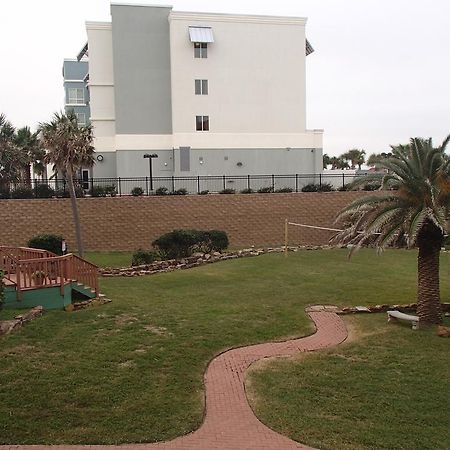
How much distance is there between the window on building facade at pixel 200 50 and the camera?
3981 cm

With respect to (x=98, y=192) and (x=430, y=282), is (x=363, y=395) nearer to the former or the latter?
(x=430, y=282)

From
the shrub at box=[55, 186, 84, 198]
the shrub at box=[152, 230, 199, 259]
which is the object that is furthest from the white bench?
the shrub at box=[55, 186, 84, 198]

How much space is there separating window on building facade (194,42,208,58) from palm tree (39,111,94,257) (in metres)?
18.3

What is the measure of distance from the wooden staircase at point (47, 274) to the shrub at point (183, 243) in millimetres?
9191

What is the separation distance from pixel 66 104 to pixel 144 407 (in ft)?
188

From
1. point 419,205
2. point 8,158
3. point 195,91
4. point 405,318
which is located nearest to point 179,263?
point 405,318

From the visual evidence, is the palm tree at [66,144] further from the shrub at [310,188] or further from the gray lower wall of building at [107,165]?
the gray lower wall of building at [107,165]

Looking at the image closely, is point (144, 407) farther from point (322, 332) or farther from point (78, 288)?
point (78, 288)

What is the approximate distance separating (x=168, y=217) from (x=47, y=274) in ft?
50.4

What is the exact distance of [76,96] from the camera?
60.2 meters

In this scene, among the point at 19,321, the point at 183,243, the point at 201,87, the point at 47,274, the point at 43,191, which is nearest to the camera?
the point at 19,321

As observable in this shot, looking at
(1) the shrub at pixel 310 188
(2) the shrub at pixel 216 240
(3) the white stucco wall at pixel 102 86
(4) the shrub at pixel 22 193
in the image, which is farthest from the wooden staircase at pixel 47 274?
(3) the white stucco wall at pixel 102 86

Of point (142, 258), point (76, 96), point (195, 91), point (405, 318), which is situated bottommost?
point (405, 318)

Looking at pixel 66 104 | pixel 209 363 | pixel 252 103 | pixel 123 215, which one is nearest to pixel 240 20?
pixel 252 103
